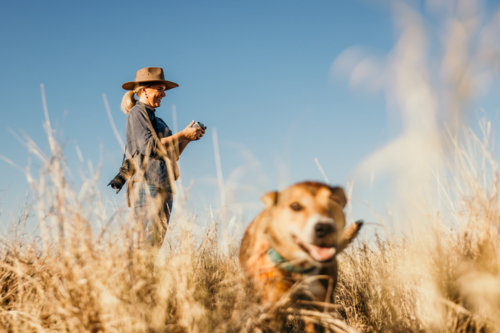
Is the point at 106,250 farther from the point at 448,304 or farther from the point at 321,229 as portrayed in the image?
the point at 448,304

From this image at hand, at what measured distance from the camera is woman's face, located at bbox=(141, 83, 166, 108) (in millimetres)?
3479

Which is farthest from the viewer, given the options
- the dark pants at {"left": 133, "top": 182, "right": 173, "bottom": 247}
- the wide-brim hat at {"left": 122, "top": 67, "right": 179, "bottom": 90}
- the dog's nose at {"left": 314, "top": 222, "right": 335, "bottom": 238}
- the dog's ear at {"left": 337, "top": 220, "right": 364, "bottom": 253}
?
the wide-brim hat at {"left": 122, "top": 67, "right": 179, "bottom": 90}

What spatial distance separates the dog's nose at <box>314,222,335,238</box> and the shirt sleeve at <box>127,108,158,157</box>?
1868 millimetres

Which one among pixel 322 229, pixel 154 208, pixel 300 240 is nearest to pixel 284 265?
pixel 300 240

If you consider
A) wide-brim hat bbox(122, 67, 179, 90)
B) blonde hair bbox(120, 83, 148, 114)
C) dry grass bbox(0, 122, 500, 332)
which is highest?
wide-brim hat bbox(122, 67, 179, 90)

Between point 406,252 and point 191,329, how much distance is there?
159 cm

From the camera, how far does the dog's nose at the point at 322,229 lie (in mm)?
1449

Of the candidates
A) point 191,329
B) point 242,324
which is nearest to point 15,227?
point 191,329

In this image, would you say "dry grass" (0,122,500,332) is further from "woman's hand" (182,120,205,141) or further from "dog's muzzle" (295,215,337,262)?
"woman's hand" (182,120,205,141)

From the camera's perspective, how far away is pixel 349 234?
160cm

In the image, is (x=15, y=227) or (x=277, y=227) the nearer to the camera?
(x=277, y=227)

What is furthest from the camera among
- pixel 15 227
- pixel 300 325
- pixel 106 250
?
pixel 15 227

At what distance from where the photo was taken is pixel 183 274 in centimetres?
182

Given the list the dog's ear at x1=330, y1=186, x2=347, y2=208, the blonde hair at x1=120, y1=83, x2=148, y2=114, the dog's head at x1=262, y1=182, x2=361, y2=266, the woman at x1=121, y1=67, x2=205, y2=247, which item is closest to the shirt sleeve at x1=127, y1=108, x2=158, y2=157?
the woman at x1=121, y1=67, x2=205, y2=247
